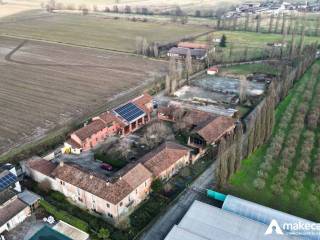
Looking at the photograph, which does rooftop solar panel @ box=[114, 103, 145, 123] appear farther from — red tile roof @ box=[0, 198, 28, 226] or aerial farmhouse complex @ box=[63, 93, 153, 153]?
red tile roof @ box=[0, 198, 28, 226]

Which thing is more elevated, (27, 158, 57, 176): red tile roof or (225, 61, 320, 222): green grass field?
(27, 158, 57, 176): red tile roof

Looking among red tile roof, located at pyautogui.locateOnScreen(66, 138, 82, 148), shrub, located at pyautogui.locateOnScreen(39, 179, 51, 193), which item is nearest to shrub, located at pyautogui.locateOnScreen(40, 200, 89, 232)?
shrub, located at pyautogui.locateOnScreen(39, 179, 51, 193)

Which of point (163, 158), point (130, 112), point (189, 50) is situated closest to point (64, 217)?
point (163, 158)

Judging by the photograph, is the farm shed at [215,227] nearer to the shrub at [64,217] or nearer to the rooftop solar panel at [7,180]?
the shrub at [64,217]

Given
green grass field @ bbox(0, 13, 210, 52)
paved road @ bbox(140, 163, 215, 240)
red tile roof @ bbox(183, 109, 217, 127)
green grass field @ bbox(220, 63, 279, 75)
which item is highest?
green grass field @ bbox(0, 13, 210, 52)

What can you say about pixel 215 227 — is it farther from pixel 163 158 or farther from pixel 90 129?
pixel 90 129

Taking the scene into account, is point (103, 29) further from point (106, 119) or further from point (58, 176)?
point (58, 176)

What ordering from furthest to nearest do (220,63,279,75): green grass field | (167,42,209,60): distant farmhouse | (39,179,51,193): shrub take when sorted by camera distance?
(167,42,209,60): distant farmhouse
(220,63,279,75): green grass field
(39,179,51,193): shrub
